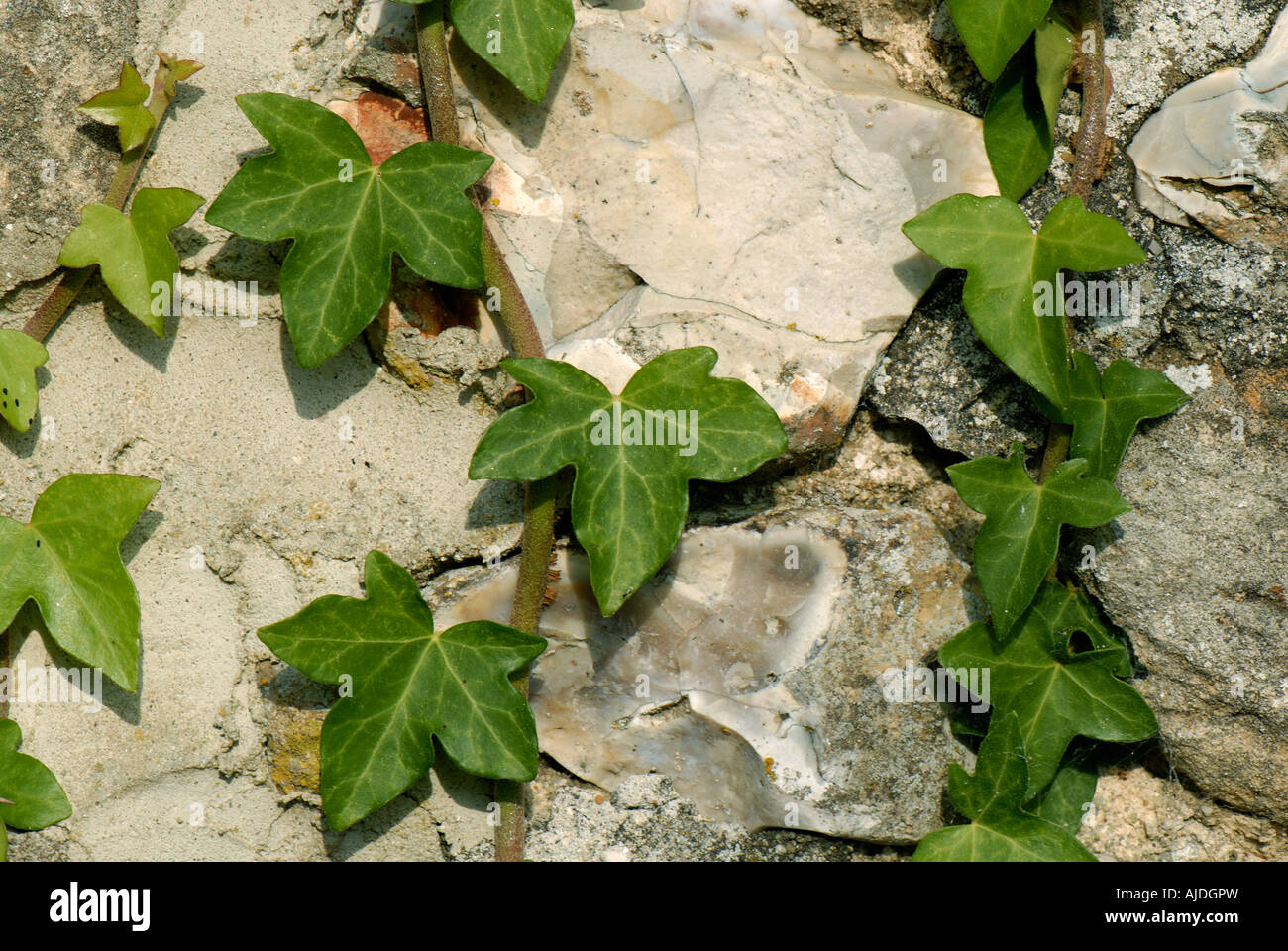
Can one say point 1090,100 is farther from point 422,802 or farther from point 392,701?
point 422,802

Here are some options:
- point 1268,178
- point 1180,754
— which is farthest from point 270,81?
point 1180,754

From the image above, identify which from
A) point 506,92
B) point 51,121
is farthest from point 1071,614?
point 51,121

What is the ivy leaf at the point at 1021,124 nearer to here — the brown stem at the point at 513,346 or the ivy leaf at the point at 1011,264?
the ivy leaf at the point at 1011,264

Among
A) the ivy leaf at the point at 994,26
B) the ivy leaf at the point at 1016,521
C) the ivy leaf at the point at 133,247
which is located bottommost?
the ivy leaf at the point at 1016,521

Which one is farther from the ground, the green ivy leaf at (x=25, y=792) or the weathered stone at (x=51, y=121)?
the weathered stone at (x=51, y=121)

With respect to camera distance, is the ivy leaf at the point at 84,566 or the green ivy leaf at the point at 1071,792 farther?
the green ivy leaf at the point at 1071,792

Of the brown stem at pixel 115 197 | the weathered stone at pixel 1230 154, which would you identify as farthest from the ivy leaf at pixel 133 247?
the weathered stone at pixel 1230 154

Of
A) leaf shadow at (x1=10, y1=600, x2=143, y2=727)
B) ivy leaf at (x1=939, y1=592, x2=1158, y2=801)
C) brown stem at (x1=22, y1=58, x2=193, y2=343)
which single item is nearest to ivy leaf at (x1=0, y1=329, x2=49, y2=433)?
brown stem at (x1=22, y1=58, x2=193, y2=343)
